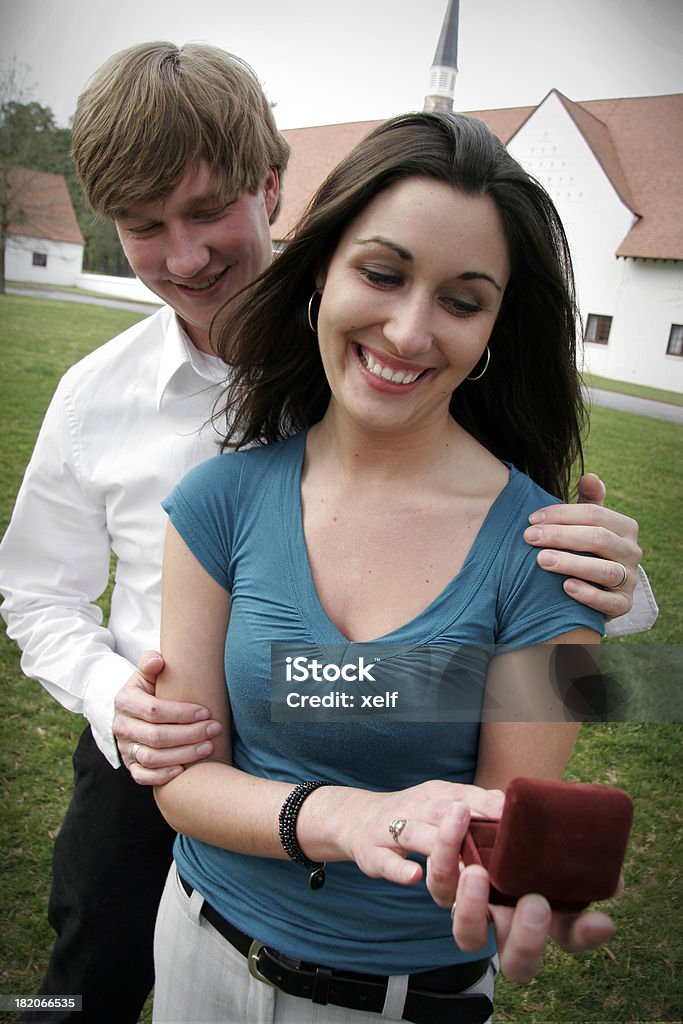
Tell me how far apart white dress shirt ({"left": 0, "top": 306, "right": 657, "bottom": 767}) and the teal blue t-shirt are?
342mm

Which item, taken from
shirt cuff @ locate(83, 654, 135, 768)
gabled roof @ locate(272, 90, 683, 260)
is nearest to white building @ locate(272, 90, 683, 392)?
gabled roof @ locate(272, 90, 683, 260)

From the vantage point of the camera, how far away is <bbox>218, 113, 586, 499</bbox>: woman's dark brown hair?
89cm

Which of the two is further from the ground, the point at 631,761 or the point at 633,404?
the point at 633,404

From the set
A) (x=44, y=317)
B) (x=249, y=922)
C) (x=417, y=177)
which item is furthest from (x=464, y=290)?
(x=44, y=317)

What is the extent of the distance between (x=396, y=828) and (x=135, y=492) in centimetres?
85

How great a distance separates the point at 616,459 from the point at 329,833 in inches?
25.1

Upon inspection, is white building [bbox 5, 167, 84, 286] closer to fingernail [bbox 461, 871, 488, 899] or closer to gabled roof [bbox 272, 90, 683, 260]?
gabled roof [bbox 272, 90, 683, 260]

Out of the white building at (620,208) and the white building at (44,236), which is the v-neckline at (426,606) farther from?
the white building at (44,236)

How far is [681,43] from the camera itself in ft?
2.94

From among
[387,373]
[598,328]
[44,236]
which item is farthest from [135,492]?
[598,328]

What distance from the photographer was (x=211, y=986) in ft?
3.86

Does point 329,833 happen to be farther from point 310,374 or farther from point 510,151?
point 510,151

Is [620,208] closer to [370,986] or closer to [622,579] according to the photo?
[622,579]

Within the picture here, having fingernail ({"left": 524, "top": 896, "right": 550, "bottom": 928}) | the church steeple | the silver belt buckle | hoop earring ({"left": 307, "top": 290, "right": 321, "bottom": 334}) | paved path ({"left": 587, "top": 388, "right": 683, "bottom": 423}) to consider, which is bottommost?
the silver belt buckle
